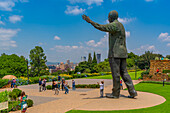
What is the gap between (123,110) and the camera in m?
8.57

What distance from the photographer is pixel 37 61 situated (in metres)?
44.4

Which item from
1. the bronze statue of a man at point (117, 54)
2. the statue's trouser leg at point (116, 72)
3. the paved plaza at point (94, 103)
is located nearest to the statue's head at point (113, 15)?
the bronze statue of a man at point (117, 54)

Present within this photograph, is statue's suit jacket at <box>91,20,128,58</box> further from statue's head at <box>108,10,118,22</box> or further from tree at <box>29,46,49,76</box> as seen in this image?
tree at <box>29,46,49,76</box>

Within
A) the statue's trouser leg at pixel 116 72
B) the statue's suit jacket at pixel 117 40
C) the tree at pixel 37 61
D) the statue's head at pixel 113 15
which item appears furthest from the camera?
the tree at pixel 37 61

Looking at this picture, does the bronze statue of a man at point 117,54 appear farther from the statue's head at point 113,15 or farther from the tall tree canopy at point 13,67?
the tall tree canopy at point 13,67

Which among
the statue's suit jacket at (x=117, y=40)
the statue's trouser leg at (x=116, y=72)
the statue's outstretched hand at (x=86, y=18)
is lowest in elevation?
the statue's trouser leg at (x=116, y=72)

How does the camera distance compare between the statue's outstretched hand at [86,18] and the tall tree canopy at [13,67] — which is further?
the tall tree canopy at [13,67]

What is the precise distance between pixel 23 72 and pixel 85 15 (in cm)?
4050

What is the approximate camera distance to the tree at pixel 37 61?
43.5 metres

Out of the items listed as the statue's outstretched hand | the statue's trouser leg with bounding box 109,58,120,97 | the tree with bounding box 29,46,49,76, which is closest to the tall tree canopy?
the tree with bounding box 29,46,49,76

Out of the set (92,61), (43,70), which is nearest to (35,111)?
(43,70)

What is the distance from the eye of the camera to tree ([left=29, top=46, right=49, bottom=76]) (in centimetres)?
4347

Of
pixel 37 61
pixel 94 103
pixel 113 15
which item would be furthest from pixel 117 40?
pixel 37 61

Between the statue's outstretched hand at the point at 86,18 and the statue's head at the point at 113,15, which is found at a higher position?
the statue's head at the point at 113,15
